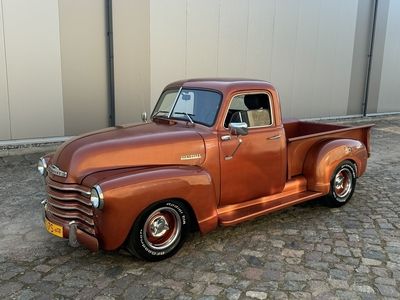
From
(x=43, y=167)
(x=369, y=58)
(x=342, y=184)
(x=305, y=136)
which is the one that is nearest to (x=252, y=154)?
(x=305, y=136)

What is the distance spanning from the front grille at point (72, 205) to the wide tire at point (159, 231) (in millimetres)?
437

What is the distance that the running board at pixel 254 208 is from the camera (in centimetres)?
418

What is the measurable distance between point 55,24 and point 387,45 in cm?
1270

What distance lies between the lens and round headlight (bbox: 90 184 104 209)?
10.8ft

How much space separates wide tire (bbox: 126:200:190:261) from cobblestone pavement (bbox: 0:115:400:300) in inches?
5.4

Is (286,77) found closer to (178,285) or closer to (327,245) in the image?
(327,245)

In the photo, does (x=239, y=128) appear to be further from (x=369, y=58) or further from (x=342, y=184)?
(x=369, y=58)

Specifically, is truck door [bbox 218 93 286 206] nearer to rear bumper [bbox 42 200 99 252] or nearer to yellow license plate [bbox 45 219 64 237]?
rear bumper [bbox 42 200 99 252]

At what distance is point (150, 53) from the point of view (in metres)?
9.33

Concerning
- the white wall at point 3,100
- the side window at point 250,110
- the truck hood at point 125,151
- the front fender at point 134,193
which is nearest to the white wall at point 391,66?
the side window at point 250,110

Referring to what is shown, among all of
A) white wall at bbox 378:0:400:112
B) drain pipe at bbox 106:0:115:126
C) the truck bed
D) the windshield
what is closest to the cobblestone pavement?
the truck bed

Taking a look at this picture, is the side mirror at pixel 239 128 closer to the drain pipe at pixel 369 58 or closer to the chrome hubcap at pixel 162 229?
the chrome hubcap at pixel 162 229

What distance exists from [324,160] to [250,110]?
1.31 metres

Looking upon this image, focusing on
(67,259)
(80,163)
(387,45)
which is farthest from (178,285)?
(387,45)
